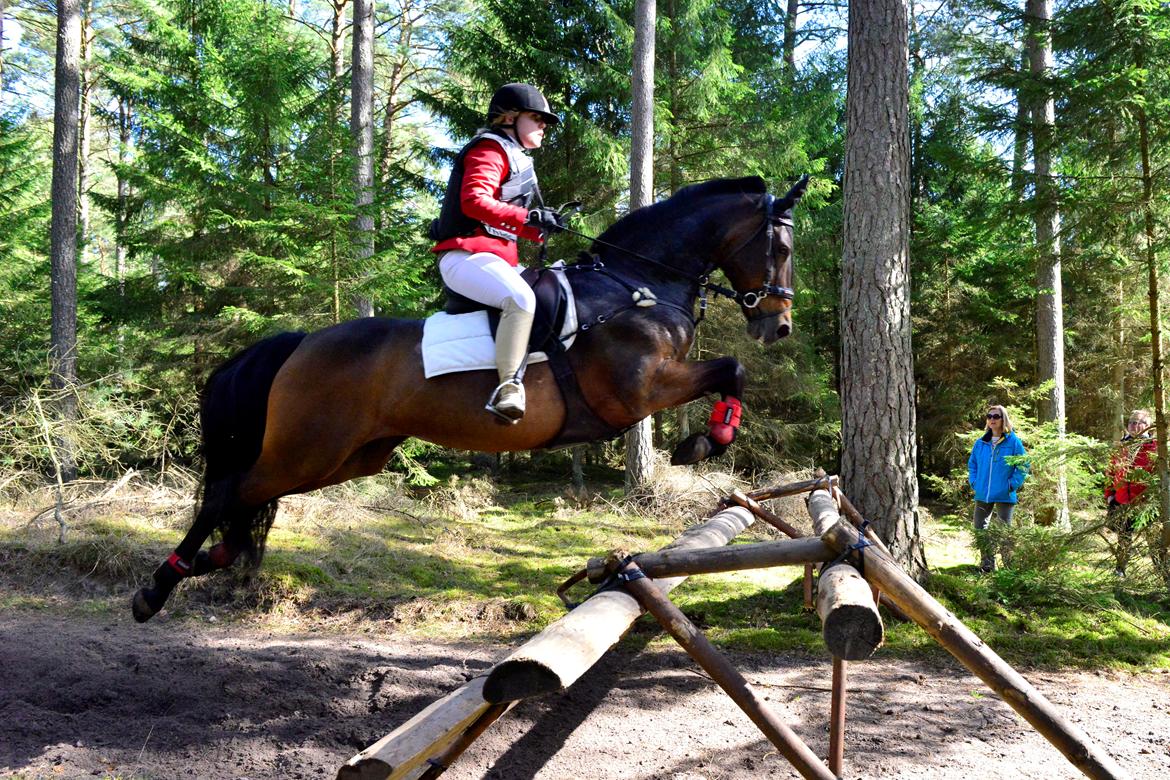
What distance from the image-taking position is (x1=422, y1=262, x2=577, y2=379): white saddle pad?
3760mm

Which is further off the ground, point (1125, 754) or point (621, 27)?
point (621, 27)

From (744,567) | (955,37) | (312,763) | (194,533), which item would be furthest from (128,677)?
(955,37)

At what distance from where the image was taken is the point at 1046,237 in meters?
8.43

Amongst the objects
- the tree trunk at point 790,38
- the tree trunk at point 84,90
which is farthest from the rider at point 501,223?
the tree trunk at point 84,90

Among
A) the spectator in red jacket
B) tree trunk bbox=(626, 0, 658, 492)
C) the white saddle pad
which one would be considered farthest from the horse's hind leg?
tree trunk bbox=(626, 0, 658, 492)

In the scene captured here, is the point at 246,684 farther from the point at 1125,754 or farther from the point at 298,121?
the point at 298,121

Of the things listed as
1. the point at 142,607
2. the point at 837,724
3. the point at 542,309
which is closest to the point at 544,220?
the point at 542,309

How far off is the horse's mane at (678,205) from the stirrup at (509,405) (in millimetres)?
1090

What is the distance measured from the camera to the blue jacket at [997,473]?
748cm

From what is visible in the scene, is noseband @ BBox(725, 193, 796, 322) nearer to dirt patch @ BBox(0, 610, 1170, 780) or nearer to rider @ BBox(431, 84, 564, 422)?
rider @ BBox(431, 84, 564, 422)

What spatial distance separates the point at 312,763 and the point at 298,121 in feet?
30.6

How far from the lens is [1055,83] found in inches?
265

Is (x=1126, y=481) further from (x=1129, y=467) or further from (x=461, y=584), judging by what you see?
(x=461, y=584)

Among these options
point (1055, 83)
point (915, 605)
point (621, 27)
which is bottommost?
point (915, 605)
